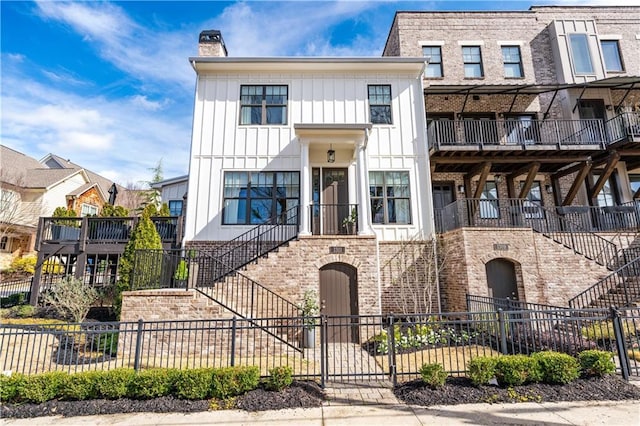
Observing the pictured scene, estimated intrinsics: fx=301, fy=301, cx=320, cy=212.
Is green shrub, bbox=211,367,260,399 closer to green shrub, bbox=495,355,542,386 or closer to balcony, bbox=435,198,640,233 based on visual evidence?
green shrub, bbox=495,355,542,386

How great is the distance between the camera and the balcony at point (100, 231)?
487 inches

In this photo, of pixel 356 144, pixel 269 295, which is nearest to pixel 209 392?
pixel 269 295

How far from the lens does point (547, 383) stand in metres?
5.45

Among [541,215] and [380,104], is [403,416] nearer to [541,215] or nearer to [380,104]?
[380,104]

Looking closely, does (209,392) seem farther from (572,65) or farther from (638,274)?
(572,65)

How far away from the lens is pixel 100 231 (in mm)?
12578

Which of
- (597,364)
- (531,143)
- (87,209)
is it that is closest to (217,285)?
(597,364)

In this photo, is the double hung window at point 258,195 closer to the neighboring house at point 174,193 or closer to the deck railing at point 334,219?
the deck railing at point 334,219

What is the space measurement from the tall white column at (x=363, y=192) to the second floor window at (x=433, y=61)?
7.67 metres

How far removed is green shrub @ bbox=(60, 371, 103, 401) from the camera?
5035mm

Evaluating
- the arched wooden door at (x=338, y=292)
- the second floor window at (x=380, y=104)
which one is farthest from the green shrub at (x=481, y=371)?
the second floor window at (x=380, y=104)

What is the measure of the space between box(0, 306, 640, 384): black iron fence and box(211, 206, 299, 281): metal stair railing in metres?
2.89

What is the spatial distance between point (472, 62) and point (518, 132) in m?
5.08

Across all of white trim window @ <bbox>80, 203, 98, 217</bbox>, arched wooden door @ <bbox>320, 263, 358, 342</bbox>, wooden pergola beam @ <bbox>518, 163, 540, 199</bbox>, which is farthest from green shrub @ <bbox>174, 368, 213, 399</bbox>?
white trim window @ <bbox>80, 203, 98, 217</bbox>
